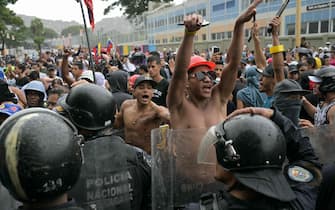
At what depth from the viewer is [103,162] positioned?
2.42 meters

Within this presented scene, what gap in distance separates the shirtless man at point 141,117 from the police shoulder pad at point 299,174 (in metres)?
2.52

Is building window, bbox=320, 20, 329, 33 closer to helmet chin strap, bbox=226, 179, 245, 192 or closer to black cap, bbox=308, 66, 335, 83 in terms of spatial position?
black cap, bbox=308, 66, 335, 83

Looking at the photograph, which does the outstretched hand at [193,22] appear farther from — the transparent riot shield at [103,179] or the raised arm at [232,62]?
the transparent riot shield at [103,179]

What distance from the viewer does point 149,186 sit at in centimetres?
270

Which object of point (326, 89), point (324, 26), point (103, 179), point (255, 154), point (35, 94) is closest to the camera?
point (255, 154)

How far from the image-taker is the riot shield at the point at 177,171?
8.33 feet

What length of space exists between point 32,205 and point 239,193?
0.91m

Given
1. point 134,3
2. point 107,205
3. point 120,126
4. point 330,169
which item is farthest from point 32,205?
point 134,3

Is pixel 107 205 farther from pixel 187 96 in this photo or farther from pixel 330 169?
pixel 187 96

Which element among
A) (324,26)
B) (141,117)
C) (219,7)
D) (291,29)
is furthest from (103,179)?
(219,7)

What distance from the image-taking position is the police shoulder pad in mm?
2076

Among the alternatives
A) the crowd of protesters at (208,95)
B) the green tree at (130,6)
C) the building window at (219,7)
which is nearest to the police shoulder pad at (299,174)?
the crowd of protesters at (208,95)

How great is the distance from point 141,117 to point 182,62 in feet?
4.87

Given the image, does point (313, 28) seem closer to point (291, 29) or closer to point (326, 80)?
point (291, 29)
